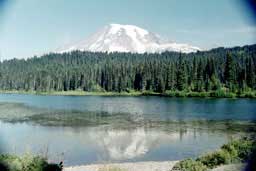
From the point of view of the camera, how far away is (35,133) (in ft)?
63.4

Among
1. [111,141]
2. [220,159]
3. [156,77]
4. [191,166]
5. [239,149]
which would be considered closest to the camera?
[191,166]

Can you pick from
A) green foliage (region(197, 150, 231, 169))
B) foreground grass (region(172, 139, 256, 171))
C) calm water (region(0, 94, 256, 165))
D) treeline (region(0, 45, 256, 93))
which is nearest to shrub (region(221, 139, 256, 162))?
foreground grass (region(172, 139, 256, 171))

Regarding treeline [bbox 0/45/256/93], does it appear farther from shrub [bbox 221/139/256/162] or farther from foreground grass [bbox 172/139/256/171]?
foreground grass [bbox 172/139/256/171]

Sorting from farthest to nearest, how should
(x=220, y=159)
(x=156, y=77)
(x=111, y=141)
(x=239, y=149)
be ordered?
(x=156, y=77) < (x=111, y=141) < (x=239, y=149) < (x=220, y=159)

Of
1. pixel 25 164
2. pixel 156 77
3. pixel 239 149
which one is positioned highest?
pixel 156 77

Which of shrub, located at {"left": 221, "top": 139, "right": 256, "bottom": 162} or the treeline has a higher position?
the treeline

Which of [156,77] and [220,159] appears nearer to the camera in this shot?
[220,159]

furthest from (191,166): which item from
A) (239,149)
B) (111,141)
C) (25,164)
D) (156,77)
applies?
(156,77)

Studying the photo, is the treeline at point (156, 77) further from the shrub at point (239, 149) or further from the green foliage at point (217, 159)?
the green foliage at point (217, 159)

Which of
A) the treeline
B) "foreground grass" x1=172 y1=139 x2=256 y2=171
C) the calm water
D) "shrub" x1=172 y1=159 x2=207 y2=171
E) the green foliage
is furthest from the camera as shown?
the treeline

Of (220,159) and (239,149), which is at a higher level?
(239,149)

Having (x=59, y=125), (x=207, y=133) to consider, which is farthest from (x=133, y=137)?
(x=59, y=125)

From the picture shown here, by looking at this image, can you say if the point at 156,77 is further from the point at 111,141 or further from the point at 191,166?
the point at 191,166

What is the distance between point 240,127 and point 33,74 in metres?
88.0
